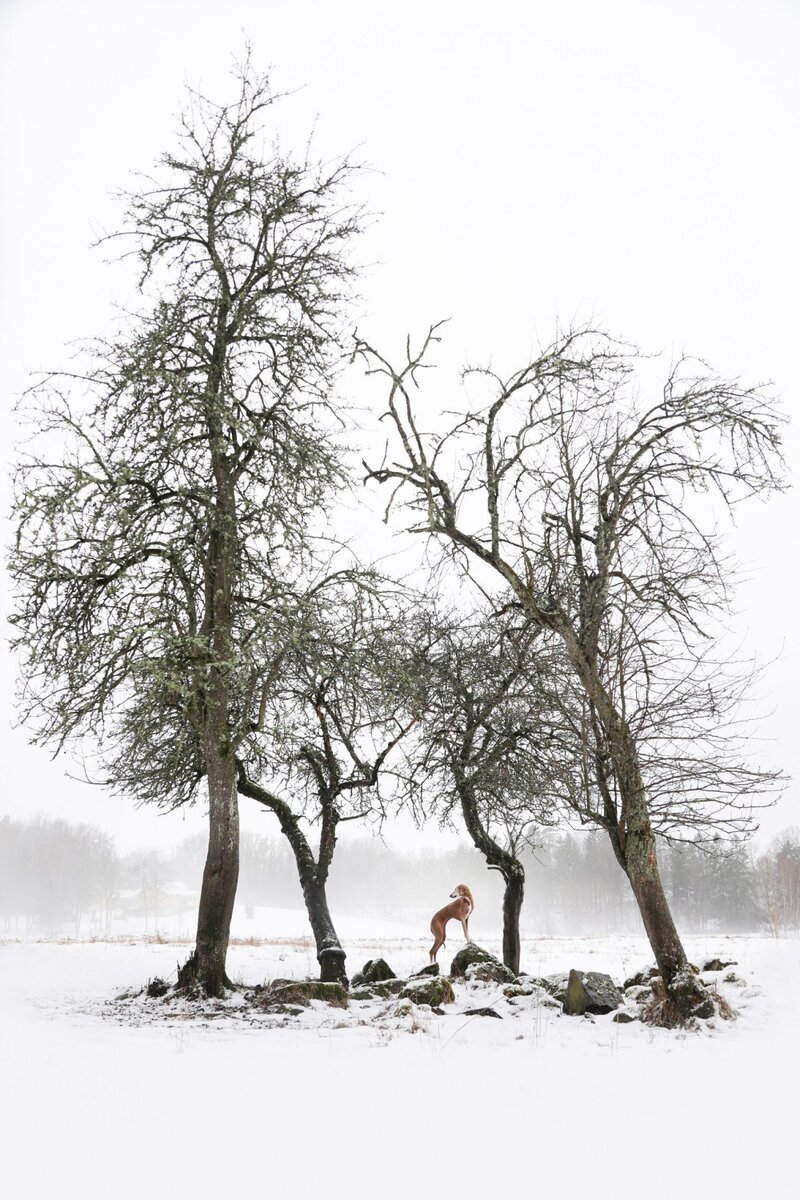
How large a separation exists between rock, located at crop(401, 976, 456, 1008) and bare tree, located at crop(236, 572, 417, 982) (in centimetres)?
338

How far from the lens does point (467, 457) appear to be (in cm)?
1026

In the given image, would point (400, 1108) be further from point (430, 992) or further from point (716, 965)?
point (716, 965)

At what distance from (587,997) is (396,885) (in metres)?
87.1

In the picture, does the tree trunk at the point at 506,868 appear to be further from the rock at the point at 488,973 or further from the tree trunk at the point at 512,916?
the rock at the point at 488,973

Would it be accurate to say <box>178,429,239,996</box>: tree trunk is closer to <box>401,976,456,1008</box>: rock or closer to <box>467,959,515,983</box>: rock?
<box>401,976,456,1008</box>: rock

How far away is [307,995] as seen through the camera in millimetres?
9047

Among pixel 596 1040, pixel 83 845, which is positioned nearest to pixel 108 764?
pixel 596 1040

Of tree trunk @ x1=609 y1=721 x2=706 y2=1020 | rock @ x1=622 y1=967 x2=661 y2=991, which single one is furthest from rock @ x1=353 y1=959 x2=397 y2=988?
tree trunk @ x1=609 y1=721 x2=706 y2=1020

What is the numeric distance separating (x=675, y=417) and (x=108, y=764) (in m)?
10.6

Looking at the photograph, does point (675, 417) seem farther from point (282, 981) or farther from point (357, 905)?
point (357, 905)

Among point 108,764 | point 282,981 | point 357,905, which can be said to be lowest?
point 357,905

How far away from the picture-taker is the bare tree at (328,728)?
35.9 feet

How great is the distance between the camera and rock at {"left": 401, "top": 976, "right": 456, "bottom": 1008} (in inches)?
338

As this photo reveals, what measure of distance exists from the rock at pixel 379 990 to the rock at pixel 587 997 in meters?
2.02
